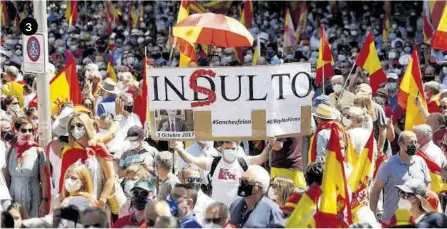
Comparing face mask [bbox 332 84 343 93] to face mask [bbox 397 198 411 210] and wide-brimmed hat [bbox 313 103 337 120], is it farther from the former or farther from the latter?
face mask [bbox 397 198 411 210]

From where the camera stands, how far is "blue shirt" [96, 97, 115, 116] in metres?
A: 12.5

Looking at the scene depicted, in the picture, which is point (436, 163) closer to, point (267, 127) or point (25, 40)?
point (267, 127)

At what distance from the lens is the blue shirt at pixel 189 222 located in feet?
25.3

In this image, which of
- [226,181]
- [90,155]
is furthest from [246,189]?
[226,181]

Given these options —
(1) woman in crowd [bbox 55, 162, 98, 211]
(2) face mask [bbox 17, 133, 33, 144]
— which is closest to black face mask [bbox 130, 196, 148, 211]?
(1) woman in crowd [bbox 55, 162, 98, 211]

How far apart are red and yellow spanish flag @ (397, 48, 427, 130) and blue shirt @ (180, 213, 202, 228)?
189 inches

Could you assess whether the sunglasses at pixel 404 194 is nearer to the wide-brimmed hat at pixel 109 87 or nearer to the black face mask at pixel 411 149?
the black face mask at pixel 411 149

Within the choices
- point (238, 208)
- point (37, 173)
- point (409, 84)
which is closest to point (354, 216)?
point (238, 208)

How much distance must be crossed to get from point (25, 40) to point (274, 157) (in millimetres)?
2346

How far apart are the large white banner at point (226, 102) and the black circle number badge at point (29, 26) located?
4.52 ft

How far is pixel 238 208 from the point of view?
840cm

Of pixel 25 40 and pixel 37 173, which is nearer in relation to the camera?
pixel 37 173

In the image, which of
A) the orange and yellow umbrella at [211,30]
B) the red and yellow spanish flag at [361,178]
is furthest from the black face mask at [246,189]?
the orange and yellow umbrella at [211,30]

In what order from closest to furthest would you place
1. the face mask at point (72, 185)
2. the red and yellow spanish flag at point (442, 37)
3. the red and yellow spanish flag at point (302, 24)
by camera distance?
the face mask at point (72, 185)
the red and yellow spanish flag at point (442, 37)
the red and yellow spanish flag at point (302, 24)
